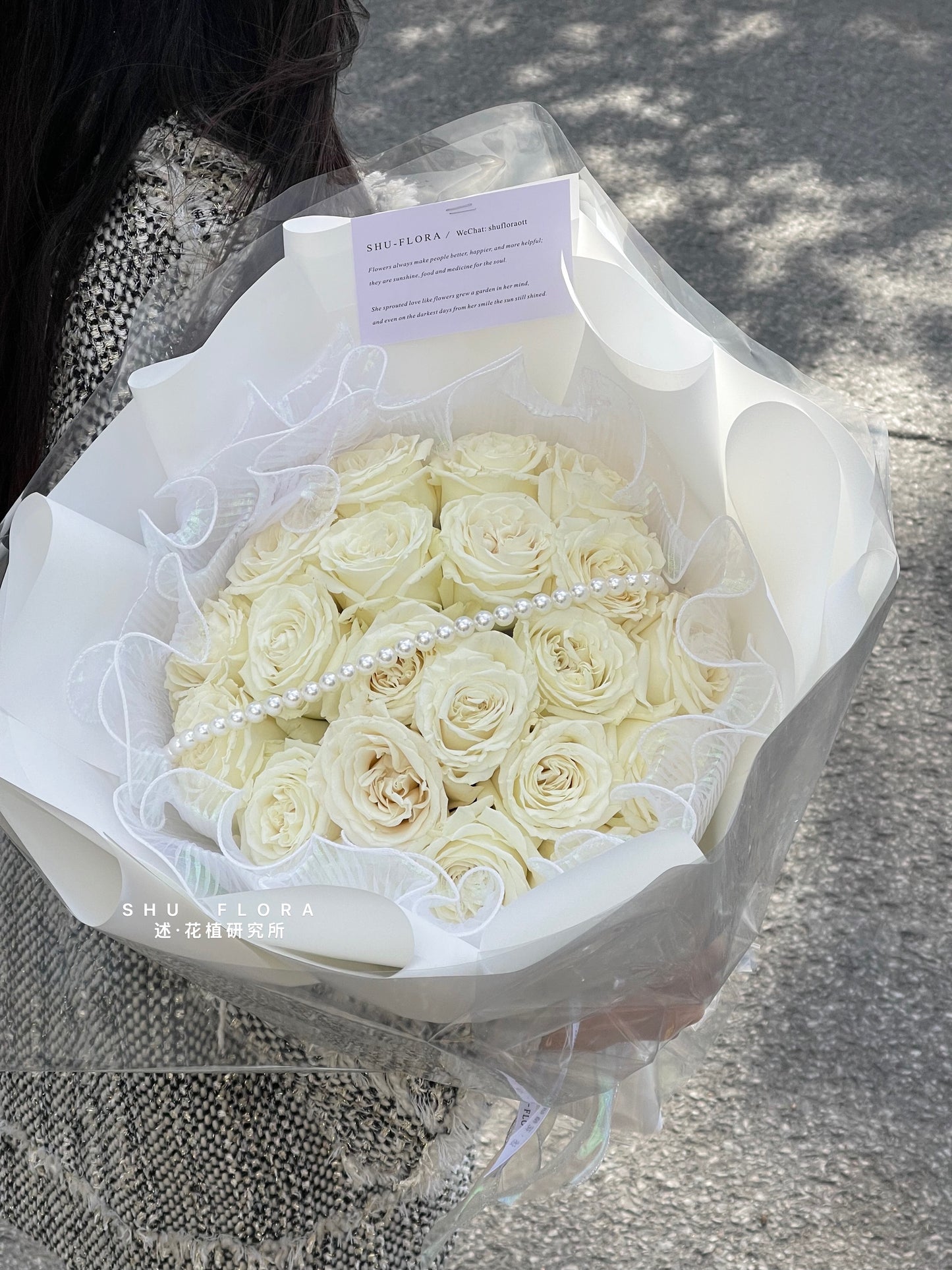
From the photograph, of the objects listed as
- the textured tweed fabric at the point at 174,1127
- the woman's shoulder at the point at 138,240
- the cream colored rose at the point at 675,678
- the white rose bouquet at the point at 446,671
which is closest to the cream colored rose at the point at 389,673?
the white rose bouquet at the point at 446,671

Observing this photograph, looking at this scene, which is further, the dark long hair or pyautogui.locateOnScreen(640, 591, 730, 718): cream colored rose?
the dark long hair

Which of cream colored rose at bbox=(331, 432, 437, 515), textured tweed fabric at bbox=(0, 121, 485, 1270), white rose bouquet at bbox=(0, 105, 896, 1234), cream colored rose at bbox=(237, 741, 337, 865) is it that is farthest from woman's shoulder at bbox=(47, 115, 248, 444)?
cream colored rose at bbox=(237, 741, 337, 865)

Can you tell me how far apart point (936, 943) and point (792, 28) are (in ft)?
6.57

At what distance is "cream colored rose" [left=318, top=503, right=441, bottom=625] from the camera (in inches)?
20.4

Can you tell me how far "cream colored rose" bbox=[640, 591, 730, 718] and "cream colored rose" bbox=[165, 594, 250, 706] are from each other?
20cm

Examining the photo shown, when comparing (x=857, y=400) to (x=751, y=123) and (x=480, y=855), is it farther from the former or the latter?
(x=480, y=855)

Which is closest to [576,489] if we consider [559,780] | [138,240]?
[559,780]

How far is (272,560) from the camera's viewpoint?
0.54 m

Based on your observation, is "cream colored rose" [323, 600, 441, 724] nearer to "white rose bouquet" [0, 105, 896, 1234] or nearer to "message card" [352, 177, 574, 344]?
"white rose bouquet" [0, 105, 896, 1234]

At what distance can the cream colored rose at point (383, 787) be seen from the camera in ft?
1.53

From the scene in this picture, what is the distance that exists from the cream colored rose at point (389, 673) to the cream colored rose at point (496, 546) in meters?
0.03

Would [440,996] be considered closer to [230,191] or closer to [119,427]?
[119,427]

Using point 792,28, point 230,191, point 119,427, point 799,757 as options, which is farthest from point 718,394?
point 792,28

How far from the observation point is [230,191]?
77cm
